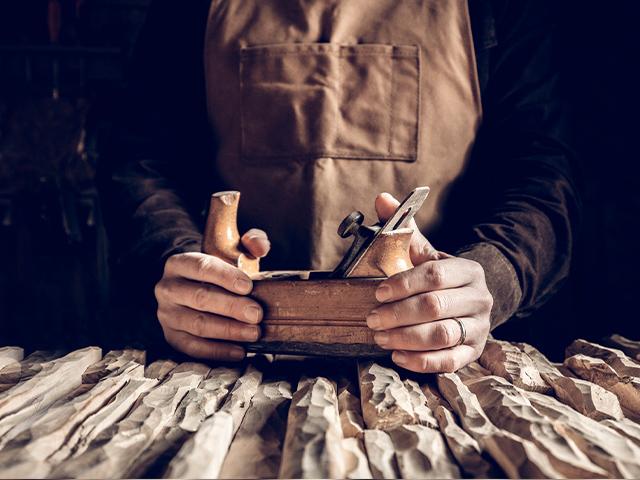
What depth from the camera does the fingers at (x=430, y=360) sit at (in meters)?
1.15

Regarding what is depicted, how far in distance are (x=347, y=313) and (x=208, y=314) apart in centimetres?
33

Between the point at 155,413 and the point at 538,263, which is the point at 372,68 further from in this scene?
the point at 155,413

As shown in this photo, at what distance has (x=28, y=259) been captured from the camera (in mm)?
3223

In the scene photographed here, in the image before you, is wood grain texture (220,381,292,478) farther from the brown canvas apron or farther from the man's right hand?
the brown canvas apron

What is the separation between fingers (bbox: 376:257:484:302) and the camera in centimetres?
114

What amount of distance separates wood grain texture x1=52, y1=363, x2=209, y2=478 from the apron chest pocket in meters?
0.89

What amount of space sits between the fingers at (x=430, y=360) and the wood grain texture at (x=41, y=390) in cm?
62

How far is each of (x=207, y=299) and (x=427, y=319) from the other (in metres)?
0.47

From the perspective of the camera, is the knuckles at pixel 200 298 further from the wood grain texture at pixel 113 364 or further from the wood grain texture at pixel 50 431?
the wood grain texture at pixel 50 431

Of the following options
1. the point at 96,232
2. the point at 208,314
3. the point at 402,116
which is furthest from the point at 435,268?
the point at 96,232

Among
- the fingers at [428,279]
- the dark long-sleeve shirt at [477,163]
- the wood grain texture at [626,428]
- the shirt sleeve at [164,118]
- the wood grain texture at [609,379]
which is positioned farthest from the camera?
the shirt sleeve at [164,118]

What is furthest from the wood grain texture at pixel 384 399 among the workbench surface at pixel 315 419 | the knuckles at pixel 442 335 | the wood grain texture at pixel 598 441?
the wood grain texture at pixel 598 441

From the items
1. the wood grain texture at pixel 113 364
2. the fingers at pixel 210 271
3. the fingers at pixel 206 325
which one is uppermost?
the fingers at pixel 210 271

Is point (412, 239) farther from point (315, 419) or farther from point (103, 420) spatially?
point (103, 420)
